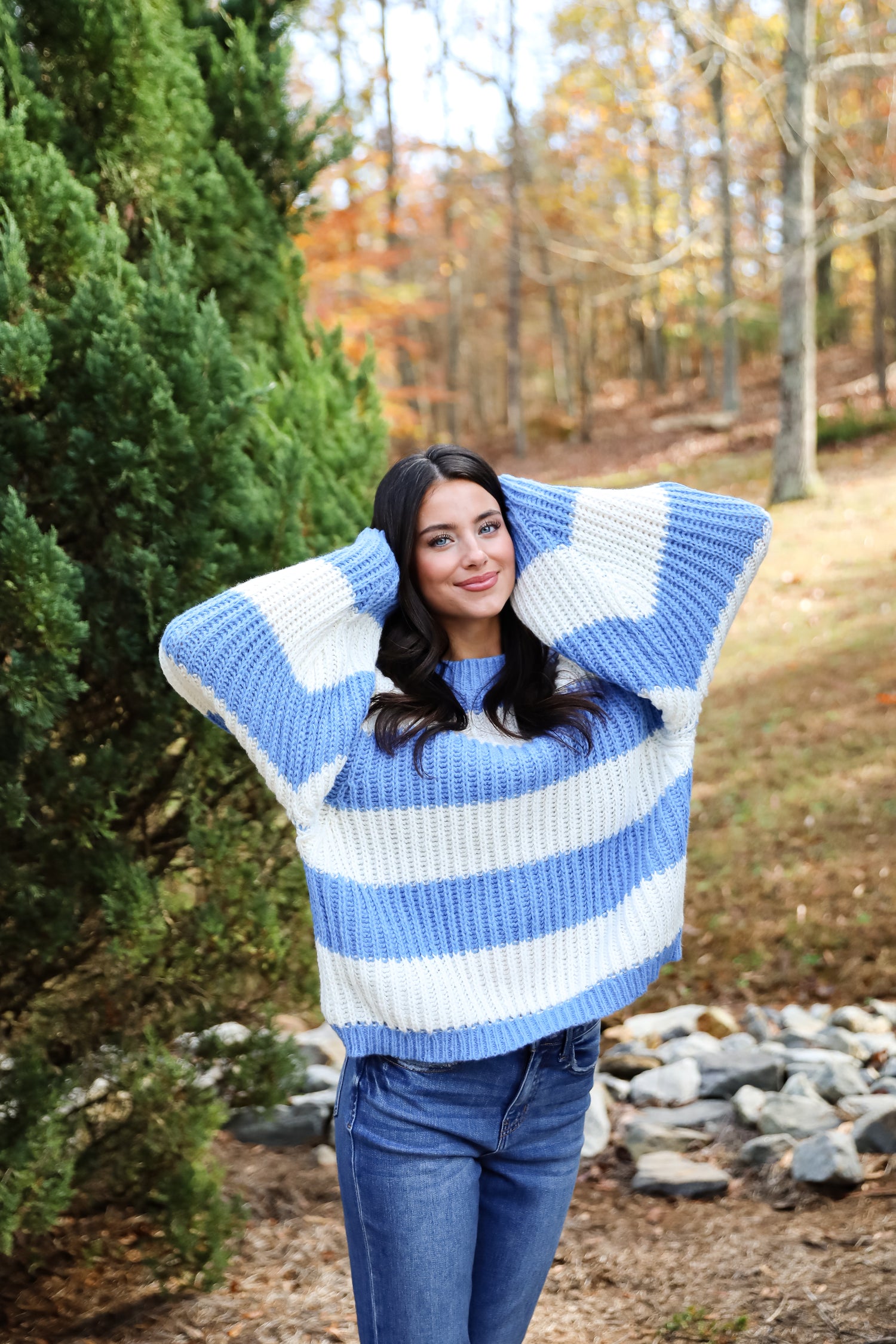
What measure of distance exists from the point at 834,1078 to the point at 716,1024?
0.72 m

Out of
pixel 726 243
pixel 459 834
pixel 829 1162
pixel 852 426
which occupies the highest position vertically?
pixel 726 243

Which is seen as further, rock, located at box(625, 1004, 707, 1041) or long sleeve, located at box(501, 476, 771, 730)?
rock, located at box(625, 1004, 707, 1041)

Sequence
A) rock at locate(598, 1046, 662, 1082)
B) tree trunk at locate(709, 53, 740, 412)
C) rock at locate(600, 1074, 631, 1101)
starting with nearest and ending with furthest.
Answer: rock at locate(600, 1074, 631, 1101) < rock at locate(598, 1046, 662, 1082) < tree trunk at locate(709, 53, 740, 412)

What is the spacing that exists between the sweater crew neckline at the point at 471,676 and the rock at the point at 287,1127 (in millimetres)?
2506

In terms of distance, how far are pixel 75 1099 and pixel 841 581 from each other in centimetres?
907

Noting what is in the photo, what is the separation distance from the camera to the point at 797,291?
13680 mm

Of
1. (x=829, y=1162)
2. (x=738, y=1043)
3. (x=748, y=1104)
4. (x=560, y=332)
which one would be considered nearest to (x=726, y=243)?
(x=560, y=332)

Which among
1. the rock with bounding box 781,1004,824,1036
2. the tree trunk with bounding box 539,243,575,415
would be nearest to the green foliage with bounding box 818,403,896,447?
the tree trunk with bounding box 539,243,575,415

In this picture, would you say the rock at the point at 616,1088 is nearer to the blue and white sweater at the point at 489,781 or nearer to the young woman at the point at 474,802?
the young woman at the point at 474,802

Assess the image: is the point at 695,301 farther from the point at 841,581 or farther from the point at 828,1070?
the point at 828,1070

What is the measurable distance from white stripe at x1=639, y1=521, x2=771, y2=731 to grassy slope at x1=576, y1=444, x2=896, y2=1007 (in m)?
3.47

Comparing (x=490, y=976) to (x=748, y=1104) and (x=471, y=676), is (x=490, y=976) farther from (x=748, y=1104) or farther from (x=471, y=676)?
(x=748, y=1104)

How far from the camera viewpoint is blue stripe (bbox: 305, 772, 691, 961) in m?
2.01

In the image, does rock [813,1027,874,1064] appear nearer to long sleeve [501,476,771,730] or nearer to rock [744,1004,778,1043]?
rock [744,1004,778,1043]
